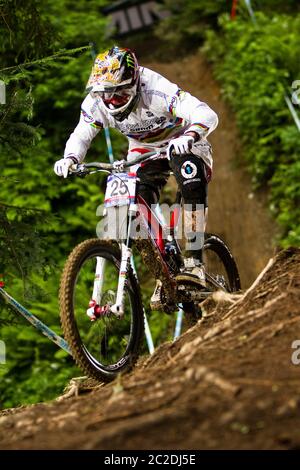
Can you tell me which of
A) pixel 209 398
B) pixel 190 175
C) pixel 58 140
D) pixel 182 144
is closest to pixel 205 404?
pixel 209 398

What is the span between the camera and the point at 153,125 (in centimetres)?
586

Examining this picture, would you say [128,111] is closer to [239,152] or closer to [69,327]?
[69,327]

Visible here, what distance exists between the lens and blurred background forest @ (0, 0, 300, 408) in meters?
6.75

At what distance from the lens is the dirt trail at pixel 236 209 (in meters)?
12.1

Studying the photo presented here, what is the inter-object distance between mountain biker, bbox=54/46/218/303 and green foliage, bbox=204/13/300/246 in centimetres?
527

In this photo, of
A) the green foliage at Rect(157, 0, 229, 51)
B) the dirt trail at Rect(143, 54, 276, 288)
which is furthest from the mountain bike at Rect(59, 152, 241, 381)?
the green foliage at Rect(157, 0, 229, 51)

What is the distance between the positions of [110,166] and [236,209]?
7.72m

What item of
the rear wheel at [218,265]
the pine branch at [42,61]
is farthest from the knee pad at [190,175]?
the pine branch at [42,61]

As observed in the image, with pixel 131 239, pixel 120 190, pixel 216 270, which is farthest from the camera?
pixel 216 270

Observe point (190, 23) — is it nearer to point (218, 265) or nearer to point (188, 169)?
point (218, 265)

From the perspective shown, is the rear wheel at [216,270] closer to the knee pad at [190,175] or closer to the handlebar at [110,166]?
the knee pad at [190,175]

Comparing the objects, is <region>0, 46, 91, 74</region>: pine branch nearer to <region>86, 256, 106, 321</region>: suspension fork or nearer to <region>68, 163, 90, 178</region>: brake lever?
<region>68, 163, 90, 178</region>: brake lever

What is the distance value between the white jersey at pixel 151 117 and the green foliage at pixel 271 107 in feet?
17.6

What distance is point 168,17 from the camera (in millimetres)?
20125
